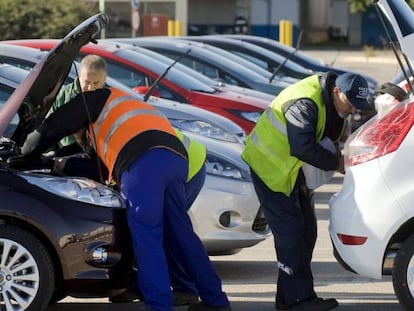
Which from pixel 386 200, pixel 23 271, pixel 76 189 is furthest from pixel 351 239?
pixel 23 271

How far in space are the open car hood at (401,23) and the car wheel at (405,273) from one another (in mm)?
1103

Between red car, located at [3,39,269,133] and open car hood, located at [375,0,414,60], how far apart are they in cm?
481

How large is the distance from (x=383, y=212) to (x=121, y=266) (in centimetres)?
153

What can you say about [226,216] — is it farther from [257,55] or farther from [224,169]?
[257,55]

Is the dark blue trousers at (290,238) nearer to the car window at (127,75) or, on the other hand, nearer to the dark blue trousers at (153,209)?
the dark blue trousers at (153,209)

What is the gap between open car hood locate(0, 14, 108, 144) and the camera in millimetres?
5863

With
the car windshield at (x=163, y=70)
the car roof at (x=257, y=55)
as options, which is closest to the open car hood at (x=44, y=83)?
the car windshield at (x=163, y=70)

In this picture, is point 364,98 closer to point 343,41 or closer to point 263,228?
point 263,228

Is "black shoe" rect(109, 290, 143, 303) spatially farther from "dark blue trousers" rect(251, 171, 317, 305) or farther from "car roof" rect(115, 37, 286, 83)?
"car roof" rect(115, 37, 286, 83)

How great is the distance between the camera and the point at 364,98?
6191mm

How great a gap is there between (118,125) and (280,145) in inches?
41.1

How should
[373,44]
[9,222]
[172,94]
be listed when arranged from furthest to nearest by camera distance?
[373,44], [172,94], [9,222]

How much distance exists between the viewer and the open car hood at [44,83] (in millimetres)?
5863

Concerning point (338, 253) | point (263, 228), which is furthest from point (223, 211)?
point (338, 253)
